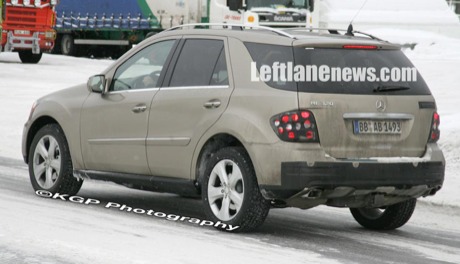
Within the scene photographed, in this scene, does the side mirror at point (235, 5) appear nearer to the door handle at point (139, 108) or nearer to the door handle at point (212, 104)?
the door handle at point (139, 108)

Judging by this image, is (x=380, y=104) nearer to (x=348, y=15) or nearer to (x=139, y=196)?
(x=139, y=196)

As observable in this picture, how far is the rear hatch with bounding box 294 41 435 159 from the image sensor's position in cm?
874

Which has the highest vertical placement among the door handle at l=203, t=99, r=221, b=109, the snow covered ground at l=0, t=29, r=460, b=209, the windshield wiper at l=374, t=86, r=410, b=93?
the windshield wiper at l=374, t=86, r=410, b=93

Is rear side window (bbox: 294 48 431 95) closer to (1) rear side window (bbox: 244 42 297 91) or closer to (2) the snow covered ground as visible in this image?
(1) rear side window (bbox: 244 42 297 91)

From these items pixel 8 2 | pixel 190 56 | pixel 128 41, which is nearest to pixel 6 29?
pixel 8 2

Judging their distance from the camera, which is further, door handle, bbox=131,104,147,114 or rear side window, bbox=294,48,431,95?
door handle, bbox=131,104,147,114

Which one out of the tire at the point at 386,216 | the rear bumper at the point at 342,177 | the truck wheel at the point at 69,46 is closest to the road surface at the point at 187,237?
the tire at the point at 386,216

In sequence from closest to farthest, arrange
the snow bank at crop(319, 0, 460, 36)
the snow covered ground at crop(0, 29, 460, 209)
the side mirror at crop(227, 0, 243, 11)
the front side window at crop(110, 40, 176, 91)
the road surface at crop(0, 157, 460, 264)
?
the road surface at crop(0, 157, 460, 264), the front side window at crop(110, 40, 176, 91), the snow covered ground at crop(0, 29, 460, 209), the side mirror at crop(227, 0, 243, 11), the snow bank at crop(319, 0, 460, 36)

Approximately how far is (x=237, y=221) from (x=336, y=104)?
45.5 inches

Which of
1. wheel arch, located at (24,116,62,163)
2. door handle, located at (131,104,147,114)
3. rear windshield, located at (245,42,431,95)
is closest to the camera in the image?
rear windshield, located at (245,42,431,95)

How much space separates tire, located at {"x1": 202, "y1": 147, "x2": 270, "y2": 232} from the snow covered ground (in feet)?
11.1

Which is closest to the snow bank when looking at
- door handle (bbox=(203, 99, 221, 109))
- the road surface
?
the road surface

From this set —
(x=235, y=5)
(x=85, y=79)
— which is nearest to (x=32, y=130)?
(x=85, y=79)

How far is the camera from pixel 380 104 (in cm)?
894
